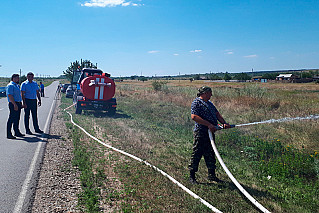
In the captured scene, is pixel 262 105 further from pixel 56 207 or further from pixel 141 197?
pixel 56 207

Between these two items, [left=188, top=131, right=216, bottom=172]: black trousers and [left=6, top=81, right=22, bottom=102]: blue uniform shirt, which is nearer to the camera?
[left=188, top=131, right=216, bottom=172]: black trousers

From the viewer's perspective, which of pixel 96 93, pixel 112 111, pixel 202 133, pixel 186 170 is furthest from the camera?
pixel 112 111

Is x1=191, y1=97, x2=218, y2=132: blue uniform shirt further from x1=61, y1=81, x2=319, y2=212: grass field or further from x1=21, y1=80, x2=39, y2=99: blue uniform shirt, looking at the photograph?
x1=21, y1=80, x2=39, y2=99: blue uniform shirt

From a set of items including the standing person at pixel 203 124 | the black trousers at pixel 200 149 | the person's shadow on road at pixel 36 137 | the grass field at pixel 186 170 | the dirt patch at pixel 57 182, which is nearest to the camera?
the dirt patch at pixel 57 182

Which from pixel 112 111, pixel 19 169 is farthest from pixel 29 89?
pixel 112 111

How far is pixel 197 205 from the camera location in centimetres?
393

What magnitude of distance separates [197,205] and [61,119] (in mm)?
10435

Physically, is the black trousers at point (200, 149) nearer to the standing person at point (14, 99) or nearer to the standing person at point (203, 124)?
the standing person at point (203, 124)

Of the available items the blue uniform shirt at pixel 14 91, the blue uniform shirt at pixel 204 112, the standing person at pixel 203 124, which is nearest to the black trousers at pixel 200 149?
the standing person at pixel 203 124

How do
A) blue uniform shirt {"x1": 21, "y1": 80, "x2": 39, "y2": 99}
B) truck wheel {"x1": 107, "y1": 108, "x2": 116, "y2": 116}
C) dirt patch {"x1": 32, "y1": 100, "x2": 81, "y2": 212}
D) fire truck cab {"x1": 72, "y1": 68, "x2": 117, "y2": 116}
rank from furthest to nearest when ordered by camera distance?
truck wheel {"x1": 107, "y1": 108, "x2": 116, "y2": 116} < fire truck cab {"x1": 72, "y1": 68, "x2": 117, "y2": 116} < blue uniform shirt {"x1": 21, "y1": 80, "x2": 39, "y2": 99} < dirt patch {"x1": 32, "y1": 100, "x2": 81, "y2": 212}

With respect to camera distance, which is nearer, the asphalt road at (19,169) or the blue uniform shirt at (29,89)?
the asphalt road at (19,169)

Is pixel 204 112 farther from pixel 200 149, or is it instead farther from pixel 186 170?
pixel 186 170

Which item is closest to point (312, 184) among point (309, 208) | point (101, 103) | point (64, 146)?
point (309, 208)

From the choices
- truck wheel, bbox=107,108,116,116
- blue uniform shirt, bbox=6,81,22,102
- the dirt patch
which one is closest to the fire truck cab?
truck wheel, bbox=107,108,116,116
